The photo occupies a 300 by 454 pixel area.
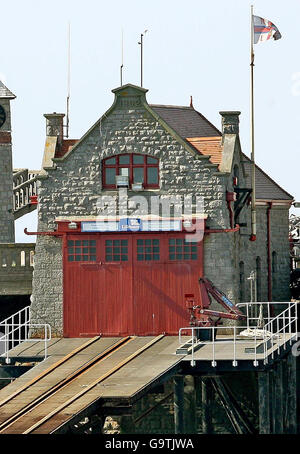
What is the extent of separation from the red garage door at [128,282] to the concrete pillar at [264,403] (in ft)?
16.5

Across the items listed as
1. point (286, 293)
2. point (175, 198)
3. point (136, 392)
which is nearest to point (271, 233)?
point (286, 293)

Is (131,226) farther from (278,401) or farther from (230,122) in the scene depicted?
(278,401)

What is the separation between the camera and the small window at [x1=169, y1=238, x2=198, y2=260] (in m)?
59.9

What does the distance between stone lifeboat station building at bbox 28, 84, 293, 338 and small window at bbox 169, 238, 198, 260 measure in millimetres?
31

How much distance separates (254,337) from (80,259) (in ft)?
20.2

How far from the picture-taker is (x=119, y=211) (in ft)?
198

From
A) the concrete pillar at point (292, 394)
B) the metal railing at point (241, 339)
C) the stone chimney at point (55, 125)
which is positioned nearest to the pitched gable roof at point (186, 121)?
the stone chimney at point (55, 125)

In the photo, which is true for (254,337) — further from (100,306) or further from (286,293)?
(286,293)

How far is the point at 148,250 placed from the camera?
6009 cm

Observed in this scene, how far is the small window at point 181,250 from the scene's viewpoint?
196 feet

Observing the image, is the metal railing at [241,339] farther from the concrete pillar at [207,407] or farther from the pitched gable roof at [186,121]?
the pitched gable roof at [186,121]

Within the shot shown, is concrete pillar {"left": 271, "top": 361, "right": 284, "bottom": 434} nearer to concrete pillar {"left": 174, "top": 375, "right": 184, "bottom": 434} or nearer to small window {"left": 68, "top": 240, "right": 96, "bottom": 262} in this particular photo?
concrete pillar {"left": 174, "top": 375, "right": 184, "bottom": 434}

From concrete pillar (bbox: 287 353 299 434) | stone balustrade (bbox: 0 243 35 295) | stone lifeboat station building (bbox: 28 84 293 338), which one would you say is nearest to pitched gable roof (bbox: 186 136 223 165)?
stone lifeboat station building (bbox: 28 84 293 338)
